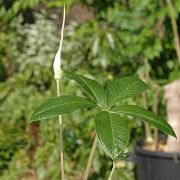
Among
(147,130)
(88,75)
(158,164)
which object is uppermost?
(88,75)

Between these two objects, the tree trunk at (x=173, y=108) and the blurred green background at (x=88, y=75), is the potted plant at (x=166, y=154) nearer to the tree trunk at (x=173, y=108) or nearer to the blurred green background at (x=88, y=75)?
the tree trunk at (x=173, y=108)

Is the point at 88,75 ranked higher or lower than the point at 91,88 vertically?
higher

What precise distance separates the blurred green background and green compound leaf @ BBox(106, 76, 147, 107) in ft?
6.25

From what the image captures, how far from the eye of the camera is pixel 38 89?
356 cm

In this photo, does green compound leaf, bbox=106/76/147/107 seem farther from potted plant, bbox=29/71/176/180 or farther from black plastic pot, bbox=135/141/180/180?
black plastic pot, bbox=135/141/180/180

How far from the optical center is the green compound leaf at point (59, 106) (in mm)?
698

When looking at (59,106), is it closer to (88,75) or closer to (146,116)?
(146,116)

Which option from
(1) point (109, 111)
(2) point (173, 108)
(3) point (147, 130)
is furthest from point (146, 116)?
(3) point (147, 130)

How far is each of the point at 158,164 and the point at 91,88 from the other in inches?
63.3

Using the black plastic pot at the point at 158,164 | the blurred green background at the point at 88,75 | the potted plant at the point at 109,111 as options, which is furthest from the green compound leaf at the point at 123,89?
the blurred green background at the point at 88,75

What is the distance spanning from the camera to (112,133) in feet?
2.18

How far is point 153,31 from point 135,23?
12cm

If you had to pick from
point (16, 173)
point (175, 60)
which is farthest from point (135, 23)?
point (16, 173)

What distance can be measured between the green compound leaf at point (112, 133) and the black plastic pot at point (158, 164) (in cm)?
162
